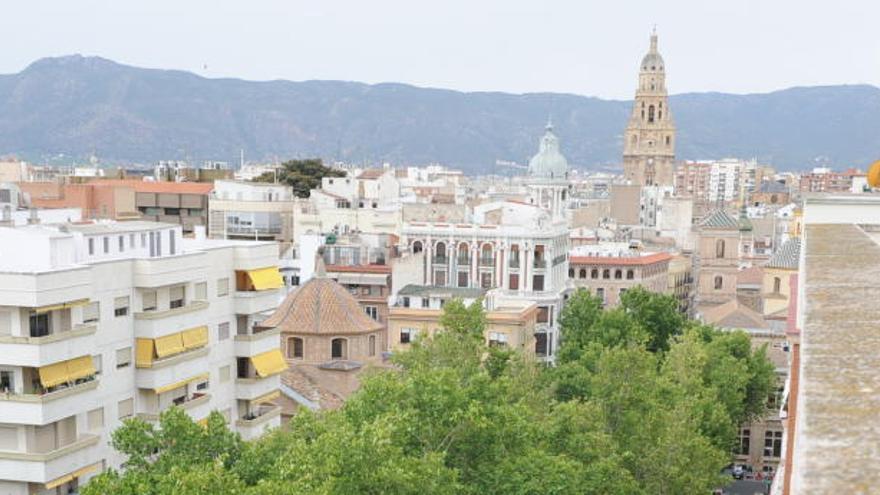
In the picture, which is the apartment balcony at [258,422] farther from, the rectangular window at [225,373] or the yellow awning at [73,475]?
the yellow awning at [73,475]

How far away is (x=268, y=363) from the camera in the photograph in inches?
1626

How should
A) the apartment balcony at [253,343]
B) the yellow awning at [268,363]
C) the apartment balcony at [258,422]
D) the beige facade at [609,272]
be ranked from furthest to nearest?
the beige facade at [609,272] → the yellow awning at [268,363] → the apartment balcony at [253,343] → the apartment balcony at [258,422]

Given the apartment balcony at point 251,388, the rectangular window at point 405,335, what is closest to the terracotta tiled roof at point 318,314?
the rectangular window at point 405,335

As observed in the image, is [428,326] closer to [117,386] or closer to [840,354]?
[117,386]

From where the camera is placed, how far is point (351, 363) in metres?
56.4

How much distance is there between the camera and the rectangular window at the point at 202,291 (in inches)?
1500

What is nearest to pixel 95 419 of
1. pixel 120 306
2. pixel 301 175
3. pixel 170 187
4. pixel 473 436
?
pixel 120 306

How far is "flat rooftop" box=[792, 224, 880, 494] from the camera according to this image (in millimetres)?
5504

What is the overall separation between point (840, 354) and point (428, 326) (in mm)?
62797

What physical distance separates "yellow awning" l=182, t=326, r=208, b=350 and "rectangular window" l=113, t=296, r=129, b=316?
2552 mm

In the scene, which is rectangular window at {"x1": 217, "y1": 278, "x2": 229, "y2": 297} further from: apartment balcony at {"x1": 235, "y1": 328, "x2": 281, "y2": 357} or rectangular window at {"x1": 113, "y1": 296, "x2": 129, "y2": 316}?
rectangular window at {"x1": 113, "y1": 296, "x2": 129, "y2": 316}

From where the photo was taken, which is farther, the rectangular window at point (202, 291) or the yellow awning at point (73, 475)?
the rectangular window at point (202, 291)

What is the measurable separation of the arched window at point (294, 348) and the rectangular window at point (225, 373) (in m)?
21.7

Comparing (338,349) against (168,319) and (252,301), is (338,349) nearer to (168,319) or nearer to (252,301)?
(252,301)
